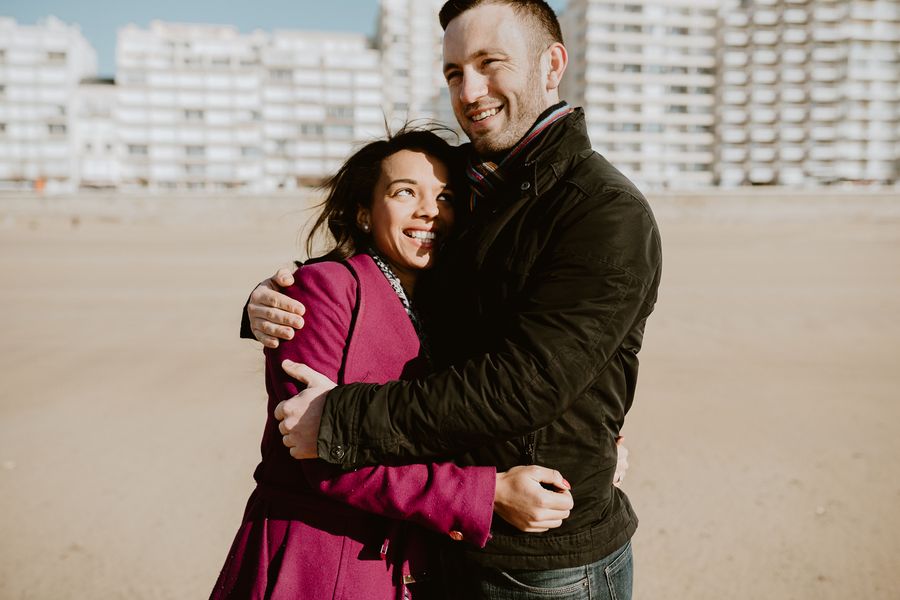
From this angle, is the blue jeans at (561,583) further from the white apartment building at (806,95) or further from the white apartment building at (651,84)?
the white apartment building at (806,95)

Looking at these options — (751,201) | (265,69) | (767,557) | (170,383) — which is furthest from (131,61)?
(767,557)

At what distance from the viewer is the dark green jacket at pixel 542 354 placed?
4.90 feet

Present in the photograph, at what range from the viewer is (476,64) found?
1.85m

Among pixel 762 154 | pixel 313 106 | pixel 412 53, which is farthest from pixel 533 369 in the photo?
pixel 412 53

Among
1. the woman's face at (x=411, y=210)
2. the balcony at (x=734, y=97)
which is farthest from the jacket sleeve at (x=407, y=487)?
the balcony at (x=734, y=97)

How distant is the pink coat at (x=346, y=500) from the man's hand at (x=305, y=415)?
57 millimetres

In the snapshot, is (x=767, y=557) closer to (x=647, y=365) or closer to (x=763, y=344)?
(x=647, y=365)

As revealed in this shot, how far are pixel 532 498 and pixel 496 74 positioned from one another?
110 centimetres

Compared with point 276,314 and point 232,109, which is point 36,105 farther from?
point 276,314

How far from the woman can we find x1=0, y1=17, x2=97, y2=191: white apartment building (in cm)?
8135

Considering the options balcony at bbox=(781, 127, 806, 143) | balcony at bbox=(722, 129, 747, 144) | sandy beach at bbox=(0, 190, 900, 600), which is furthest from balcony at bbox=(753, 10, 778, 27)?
sandy beach at bbox=(0, 190, 900, 600)

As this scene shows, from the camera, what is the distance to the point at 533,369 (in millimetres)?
1487

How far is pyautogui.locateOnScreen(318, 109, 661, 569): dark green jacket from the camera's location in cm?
149

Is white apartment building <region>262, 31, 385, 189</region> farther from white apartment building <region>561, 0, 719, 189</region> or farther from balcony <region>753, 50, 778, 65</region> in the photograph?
balcony <region>753, 50, 778, 65</region>
